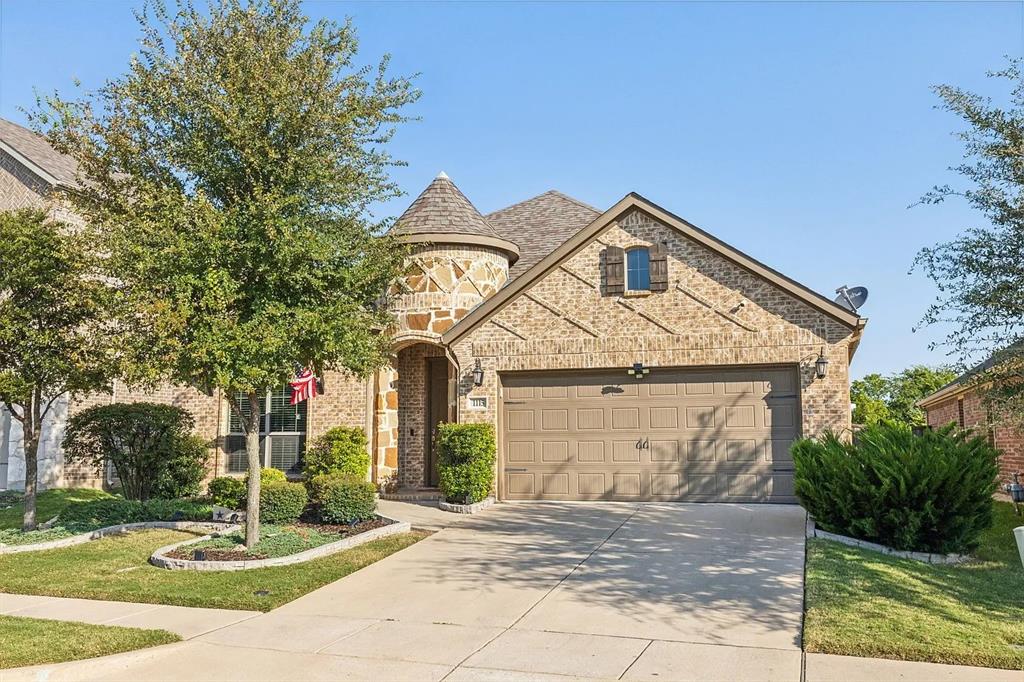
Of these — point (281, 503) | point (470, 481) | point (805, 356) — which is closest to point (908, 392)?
point (805, 356)

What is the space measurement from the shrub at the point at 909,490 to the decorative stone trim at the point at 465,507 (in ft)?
19.2

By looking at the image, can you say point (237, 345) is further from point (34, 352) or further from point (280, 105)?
point (34, 352)

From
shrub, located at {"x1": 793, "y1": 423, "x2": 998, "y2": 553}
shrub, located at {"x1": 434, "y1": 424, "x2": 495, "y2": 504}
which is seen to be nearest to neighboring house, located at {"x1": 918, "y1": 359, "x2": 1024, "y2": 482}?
shrub, located at {"x1": 793, "y1": 423, "x2": 998, "y2": 553}

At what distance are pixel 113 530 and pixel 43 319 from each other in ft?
11.1

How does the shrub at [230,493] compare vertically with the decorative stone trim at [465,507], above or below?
above

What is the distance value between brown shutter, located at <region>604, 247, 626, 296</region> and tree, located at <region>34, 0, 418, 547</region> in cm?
530

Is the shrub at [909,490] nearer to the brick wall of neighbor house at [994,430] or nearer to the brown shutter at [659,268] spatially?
the brick wall of neighbor house at [994,430]

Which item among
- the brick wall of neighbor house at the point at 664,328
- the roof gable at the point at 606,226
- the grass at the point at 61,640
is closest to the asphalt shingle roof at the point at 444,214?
the roof gable at the point at 606,226

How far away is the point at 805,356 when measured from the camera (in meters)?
13.8

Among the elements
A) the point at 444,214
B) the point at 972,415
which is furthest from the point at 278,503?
the point at 972,415

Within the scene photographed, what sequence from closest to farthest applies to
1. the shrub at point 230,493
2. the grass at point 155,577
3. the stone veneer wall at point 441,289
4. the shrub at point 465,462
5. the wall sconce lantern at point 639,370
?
the grass at point 155,577, the shrub at point 230,493, the shrub at point 465,462, the wall sconce lantern at point 639,370, the stone veneer wall at point 441,289

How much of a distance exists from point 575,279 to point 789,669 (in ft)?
33.9

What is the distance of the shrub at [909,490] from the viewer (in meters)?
9.26

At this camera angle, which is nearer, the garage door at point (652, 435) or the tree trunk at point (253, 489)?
the tree trunk at point (253, 489)
